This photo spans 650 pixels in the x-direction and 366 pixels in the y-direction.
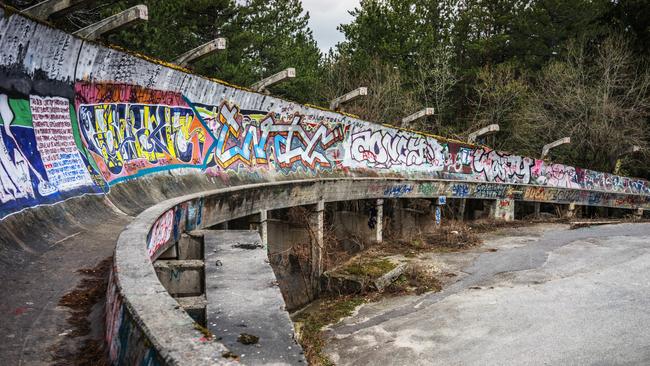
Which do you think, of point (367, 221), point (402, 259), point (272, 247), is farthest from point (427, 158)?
point (272, 247)

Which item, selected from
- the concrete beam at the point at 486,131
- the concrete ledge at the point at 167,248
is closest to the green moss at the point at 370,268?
the concrete ledge at the point at 167,248

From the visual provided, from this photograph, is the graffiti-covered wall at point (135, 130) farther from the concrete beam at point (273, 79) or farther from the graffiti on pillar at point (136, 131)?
the concrete beam at point (273, 79)

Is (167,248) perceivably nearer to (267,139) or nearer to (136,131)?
(136,131)

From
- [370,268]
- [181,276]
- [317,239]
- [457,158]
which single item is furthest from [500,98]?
[181,276]

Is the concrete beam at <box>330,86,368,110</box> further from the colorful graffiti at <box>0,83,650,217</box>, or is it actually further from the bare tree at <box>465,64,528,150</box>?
the bare tree at <box>465,64,528,150</box>

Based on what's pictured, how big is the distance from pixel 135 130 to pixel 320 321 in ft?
18.1

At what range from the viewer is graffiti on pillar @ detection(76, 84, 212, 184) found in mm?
9148

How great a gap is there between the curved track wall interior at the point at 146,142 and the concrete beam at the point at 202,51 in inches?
17.9

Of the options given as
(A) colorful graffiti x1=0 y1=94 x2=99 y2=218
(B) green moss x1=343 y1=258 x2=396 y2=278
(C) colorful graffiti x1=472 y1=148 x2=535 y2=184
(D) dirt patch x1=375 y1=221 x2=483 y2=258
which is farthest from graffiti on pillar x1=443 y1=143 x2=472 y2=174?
(A) colorful graffiti x1=0 y1=94 x2=99 y2=218

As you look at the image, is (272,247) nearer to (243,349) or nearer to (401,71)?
(243,349)

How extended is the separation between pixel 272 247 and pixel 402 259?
3.73 metres

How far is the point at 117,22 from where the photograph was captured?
928 centimetres

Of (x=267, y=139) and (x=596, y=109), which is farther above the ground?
(x=596, y=109)

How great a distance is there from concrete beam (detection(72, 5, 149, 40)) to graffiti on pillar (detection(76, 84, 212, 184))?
3.27 feet
